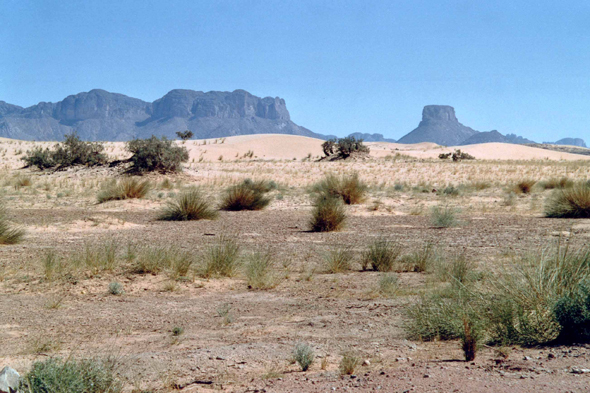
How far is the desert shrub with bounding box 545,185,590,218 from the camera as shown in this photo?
1825cm

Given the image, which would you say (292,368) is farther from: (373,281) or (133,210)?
(133,210)

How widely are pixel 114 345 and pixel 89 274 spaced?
3916 millimetres

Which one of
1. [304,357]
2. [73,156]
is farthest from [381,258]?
[73,156]

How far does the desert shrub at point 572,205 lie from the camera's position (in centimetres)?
1825

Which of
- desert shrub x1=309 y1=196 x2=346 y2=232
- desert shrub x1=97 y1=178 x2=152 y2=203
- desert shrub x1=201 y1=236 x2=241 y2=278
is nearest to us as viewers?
desert shrub x1=201 y1=236 x2=241 y2=278

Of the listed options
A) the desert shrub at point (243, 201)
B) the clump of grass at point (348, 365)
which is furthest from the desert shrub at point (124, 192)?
the clump of grass at point (348, 365)

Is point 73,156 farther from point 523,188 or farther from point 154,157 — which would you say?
point 523,188

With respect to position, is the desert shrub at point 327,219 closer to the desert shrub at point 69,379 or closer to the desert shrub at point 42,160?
the desert shrub at point 69,379

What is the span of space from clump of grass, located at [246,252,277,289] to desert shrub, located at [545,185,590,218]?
499 inches

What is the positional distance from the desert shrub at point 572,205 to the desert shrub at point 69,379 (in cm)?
1740

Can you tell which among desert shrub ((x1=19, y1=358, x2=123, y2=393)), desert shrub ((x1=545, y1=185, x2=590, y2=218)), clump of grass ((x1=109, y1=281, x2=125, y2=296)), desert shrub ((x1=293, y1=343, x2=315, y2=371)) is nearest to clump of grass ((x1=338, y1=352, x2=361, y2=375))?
desert shrub ((x1=293, y1=343, x2=315, y2=371))

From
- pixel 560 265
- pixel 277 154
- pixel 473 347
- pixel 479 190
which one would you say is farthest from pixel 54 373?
pixel 277 154

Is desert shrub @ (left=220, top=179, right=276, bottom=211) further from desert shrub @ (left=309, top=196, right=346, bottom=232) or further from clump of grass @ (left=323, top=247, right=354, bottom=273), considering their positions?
clump of grass @ (left=323, top=247, right=354, bottom=273)

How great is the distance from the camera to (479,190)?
30.3 metres
